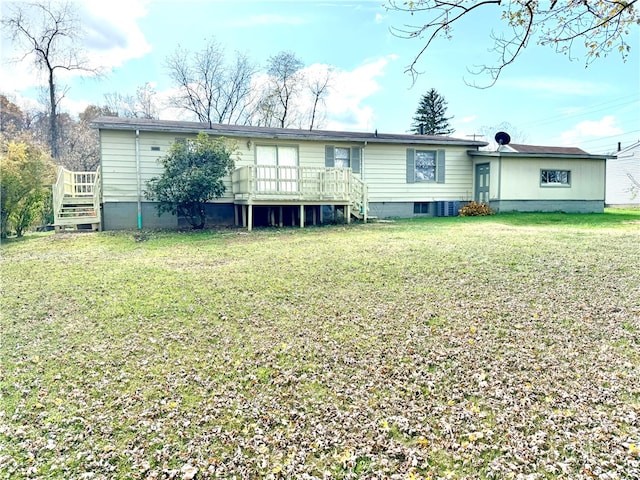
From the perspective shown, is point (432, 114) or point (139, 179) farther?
point (432, 114)

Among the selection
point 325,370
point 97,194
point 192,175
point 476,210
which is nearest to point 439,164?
point 476,210

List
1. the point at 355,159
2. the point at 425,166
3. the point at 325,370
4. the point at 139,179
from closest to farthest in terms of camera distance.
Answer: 1. the point at 325,370
2. the point at 139,179
3. the point at 355,159
4. the point at 425,166

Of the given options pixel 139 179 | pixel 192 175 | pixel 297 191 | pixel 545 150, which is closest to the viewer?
pixel 192 175

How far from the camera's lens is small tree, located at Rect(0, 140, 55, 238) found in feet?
34.8

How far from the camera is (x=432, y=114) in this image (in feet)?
136

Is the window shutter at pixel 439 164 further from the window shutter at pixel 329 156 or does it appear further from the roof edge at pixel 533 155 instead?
the window shutter at pixel 329 156

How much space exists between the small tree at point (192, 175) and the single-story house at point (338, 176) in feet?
2.94

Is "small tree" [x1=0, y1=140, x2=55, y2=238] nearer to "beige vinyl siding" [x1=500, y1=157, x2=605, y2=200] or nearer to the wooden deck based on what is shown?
the wooden deck

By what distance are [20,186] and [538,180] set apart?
59.3 ft

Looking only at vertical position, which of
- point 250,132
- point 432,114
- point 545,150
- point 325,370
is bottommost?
point 325,370

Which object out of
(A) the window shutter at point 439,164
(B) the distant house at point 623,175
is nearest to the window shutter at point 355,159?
(A) the window shutter at point 439,164

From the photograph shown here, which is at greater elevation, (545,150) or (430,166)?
(545,150)

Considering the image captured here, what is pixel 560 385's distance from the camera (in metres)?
3.45

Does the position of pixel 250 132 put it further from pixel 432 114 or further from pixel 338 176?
pixel 432 114
